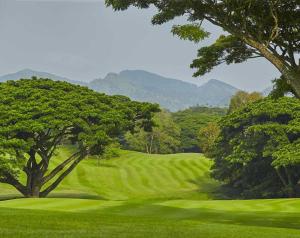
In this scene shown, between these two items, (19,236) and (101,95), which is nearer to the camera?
(19,236)

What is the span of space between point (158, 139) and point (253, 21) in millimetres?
104391

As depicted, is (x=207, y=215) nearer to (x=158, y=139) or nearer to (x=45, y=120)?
(x=45, y=120)

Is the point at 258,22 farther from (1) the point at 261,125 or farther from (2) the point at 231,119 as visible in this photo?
(2) the point at 231,119

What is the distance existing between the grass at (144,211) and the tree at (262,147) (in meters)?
7.35

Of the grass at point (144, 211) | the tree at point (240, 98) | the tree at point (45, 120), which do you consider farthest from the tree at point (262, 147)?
the tree at point (240, 98)

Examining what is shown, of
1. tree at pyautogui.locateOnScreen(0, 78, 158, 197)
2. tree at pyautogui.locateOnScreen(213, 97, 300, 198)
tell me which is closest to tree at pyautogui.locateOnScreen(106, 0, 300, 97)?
tree at pyautogui.locateOnScreen(0, 78, 158, 197)

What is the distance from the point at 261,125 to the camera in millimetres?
53969

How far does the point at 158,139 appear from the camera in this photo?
121 meters

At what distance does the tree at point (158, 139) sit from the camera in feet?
392

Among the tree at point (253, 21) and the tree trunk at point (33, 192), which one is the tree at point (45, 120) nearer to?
the tree trunk at point (33, 192)

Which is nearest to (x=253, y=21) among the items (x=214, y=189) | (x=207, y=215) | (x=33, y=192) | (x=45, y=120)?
(x=207, y=215)

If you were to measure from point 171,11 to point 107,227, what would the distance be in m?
7.83

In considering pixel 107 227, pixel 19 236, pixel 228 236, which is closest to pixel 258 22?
pixel 228 236

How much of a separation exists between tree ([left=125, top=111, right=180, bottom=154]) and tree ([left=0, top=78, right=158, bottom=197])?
75.4m
